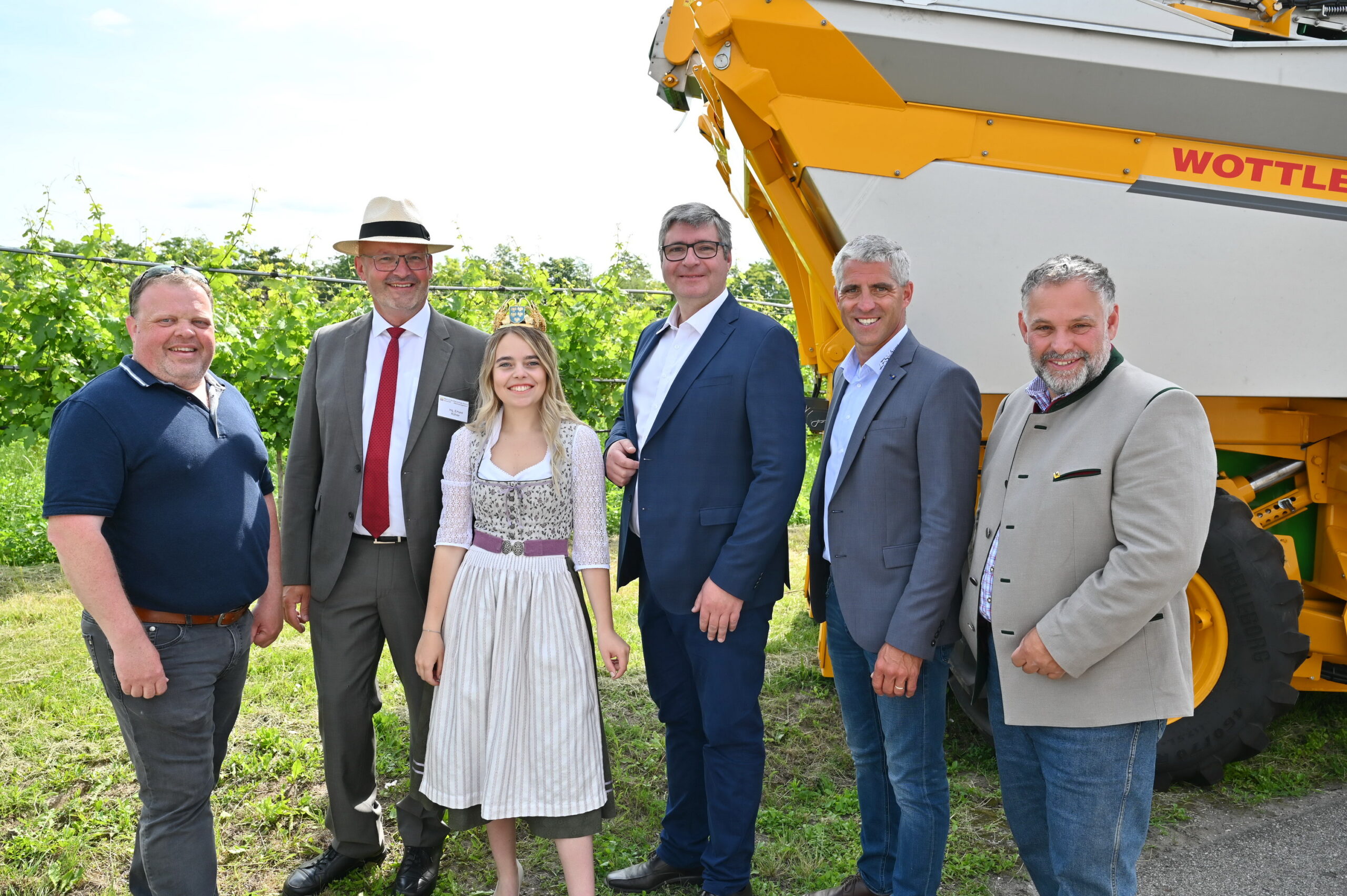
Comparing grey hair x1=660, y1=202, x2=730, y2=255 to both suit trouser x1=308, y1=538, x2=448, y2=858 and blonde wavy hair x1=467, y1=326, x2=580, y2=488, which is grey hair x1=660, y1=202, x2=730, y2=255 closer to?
blonde wavy hair x1=467, y1=326, x2=580, y2=488

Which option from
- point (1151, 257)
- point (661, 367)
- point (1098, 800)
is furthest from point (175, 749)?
point (1151, 257)

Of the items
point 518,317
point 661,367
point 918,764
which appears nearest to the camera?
point 918,764

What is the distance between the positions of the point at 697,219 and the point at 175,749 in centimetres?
202

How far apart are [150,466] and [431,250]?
1126 millimetres

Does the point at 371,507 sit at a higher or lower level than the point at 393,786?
higher

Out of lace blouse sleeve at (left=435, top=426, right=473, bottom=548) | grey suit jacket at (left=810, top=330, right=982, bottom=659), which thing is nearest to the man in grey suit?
lace blouse sleeve at (left=435, top=426, right=473, bottom=548)

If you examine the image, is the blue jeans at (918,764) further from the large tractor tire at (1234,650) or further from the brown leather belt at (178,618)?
the brown leather belt at (178,618)

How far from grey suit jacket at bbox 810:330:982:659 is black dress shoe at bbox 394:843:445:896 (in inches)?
63.6

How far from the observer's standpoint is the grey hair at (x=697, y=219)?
2635mm

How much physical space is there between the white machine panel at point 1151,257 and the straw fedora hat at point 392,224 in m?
1.32

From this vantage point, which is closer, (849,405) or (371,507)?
(849,405)

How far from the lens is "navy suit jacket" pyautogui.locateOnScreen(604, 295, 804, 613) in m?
2.52

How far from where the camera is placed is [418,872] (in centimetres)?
289

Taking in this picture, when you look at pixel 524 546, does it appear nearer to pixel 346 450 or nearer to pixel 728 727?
pixel 346 450
